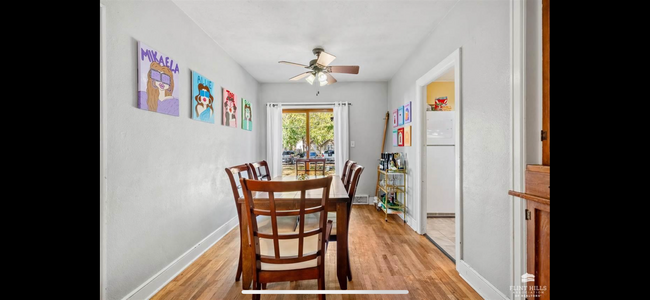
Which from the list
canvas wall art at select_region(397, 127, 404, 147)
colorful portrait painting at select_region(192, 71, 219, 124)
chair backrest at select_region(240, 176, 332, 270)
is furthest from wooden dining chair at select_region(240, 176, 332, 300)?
canvas wall art at select_region(397, 127, 404, 147)

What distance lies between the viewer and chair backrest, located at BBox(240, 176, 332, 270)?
1.33 metres

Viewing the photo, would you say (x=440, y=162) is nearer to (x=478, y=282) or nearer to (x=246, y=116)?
(x=478, y=282)

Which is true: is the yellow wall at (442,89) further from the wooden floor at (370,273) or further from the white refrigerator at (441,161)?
the wooden floor at (370,273)

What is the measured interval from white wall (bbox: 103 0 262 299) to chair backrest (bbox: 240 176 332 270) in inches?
32.0

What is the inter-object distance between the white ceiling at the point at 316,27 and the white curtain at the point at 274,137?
117 cm

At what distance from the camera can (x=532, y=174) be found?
4.18 ft

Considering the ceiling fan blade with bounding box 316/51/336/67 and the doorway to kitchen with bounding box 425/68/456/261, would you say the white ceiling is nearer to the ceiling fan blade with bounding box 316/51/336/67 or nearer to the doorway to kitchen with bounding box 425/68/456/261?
the ceiling fan blade with bounding box 316/51/336/67

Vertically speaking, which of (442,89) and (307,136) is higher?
(442,89)

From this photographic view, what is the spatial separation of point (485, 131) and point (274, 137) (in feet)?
11.8

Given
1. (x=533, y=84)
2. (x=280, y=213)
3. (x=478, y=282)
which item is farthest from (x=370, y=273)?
(x=533, y=84)

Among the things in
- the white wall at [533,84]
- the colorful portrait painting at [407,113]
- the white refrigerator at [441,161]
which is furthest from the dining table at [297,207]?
the white refrigerator at [441,161]

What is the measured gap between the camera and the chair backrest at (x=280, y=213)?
133 cm

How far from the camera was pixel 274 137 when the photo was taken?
4762 millimetres

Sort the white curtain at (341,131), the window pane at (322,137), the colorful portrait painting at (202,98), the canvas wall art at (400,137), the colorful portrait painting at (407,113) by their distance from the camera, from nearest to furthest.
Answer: the colorful portrait painting at (202,98), the colorful portrait painting at (407,113), the canvas wall art at (400,137), the white curtain at (341,131), the window pane at (322,137)
